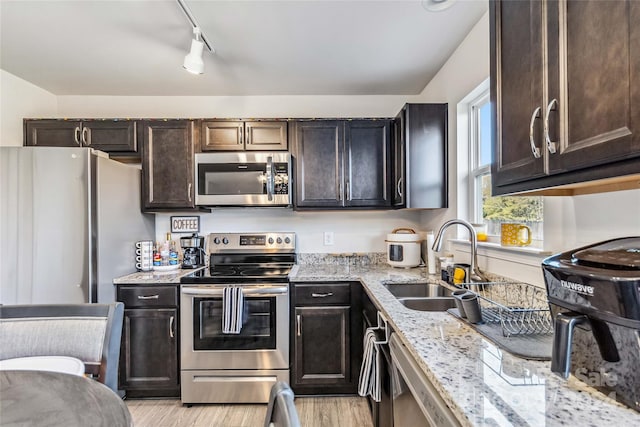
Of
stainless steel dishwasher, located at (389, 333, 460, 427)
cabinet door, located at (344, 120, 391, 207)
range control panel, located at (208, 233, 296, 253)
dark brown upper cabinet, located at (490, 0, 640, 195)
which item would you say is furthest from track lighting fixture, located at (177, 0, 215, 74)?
stainless steel dishwasher, located at (389, 333, 460, 427)

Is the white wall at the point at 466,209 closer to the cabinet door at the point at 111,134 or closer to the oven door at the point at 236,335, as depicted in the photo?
the oven door at the point at 236,335

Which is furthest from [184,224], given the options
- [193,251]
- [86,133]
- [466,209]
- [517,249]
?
[517,249]

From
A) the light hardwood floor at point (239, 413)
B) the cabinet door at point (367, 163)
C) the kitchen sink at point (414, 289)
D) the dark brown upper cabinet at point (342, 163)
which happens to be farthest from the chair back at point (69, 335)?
the cabinet door at point (367, 163)

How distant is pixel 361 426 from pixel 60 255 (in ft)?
7.10

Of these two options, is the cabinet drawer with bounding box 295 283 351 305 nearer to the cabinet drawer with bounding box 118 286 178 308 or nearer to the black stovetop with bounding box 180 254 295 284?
the black stovetop with bounding box 180 254 295 284

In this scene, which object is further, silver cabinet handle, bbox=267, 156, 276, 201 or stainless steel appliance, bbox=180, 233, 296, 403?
silver cabinet handle, bbox=267, 156, 276, 201

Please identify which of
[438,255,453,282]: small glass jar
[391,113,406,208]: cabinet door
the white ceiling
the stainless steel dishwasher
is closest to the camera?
the stainless steel dishwasher

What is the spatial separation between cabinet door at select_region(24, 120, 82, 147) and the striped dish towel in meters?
1.74

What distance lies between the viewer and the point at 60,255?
2.02m

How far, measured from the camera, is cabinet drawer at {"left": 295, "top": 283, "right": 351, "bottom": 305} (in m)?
2.24

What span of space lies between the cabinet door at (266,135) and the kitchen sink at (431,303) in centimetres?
154

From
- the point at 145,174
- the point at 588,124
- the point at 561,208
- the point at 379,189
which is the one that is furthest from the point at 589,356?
the point at 145,174

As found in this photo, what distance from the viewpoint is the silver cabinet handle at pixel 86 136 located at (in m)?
2.51

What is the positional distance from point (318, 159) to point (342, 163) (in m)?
0.20
